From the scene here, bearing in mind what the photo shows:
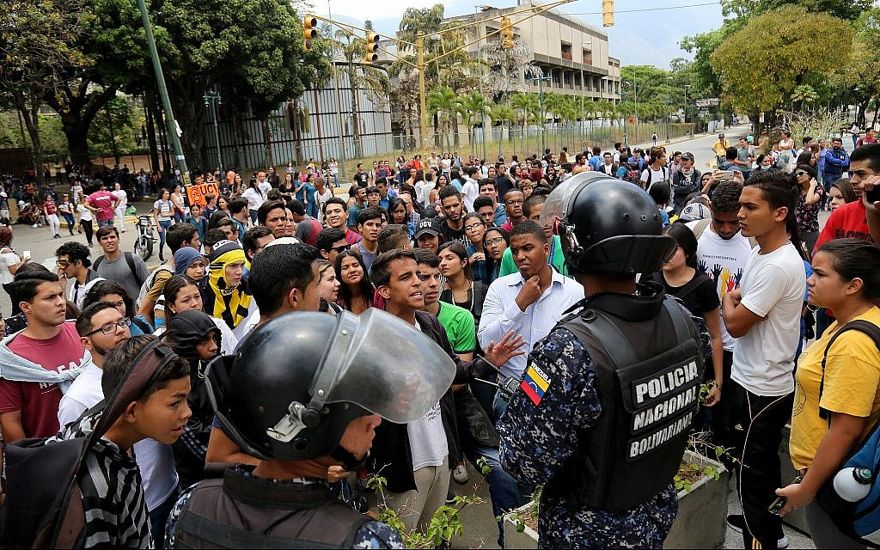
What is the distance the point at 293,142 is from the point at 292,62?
31.4 ft

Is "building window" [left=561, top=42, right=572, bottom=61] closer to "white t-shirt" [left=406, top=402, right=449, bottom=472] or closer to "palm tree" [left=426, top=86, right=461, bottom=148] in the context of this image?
"palm tree" [left=426, top=86, right=461, bottom=148]

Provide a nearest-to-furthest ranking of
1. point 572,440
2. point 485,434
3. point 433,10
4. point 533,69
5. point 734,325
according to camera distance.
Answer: point 572,440 → point 734,325 → point 485,434 → point 433,10 → point 533,69

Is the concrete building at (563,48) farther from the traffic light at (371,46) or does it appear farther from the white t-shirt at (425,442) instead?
the white t-shirt at (425,442)

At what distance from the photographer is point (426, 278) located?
373 centimetres

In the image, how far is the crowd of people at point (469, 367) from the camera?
1.52 meters

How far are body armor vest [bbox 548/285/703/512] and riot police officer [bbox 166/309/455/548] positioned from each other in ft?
1.95

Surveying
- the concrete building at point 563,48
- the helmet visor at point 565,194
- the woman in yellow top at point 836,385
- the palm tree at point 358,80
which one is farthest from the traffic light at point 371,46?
the concrete building at point 563,48

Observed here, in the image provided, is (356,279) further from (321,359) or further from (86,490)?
(321,359)

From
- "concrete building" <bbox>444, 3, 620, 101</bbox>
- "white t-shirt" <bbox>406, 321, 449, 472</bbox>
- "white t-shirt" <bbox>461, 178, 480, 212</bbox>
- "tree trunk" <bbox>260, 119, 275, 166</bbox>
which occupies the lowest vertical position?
"white t-shirt" <bbox>406, 321, 449, 472</bbox>

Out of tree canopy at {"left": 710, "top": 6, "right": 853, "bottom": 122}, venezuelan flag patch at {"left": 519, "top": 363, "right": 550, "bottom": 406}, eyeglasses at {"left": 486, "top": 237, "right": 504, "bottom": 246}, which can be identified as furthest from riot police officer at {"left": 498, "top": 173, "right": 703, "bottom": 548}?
tree canopy at {"left": 710, "top": 6, "right": 853, "bottom": 122}

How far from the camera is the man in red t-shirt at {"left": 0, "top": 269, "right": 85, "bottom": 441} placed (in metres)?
3.21

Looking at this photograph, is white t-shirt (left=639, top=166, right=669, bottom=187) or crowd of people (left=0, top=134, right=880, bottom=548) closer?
crowd of people (left=0, top=134, right=880, bottom=548)

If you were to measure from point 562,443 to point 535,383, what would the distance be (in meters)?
0.20

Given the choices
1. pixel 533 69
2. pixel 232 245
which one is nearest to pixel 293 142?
pixel 533 69
